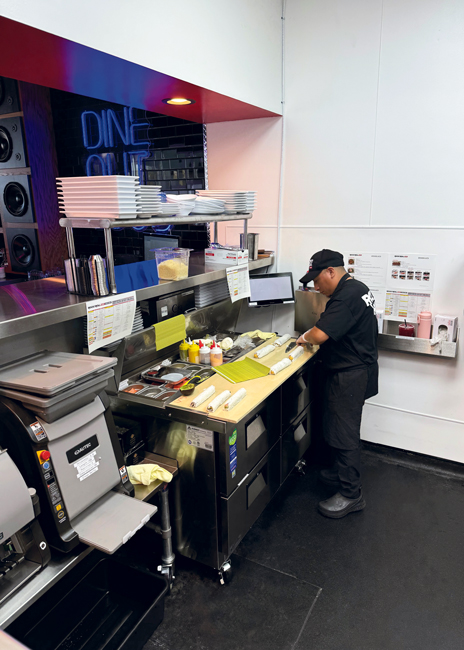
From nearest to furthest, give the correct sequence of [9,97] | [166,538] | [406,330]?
1. [166,538]
2. [406,330]
3. [9,97]

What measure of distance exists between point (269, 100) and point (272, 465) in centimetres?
236

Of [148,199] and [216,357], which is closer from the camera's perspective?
[148,199]

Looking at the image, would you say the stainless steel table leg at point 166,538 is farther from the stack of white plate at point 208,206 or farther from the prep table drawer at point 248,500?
the stack of white plate at point 208,206

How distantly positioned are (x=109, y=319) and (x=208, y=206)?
1.04 meters

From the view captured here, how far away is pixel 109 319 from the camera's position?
1889 millimetres

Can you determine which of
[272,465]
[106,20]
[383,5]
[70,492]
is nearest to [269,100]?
[383,5]

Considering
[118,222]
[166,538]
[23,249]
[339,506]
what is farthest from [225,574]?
[23,249]

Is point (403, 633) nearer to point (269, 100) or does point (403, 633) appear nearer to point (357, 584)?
point (357, 584)

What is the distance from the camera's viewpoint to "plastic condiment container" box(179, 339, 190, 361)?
105 inches

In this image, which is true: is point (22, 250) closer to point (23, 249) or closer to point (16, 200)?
point (23, 249)

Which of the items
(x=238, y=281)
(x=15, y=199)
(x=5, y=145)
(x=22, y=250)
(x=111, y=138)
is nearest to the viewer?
(x=238, y=281)

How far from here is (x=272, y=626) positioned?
77.0 inches

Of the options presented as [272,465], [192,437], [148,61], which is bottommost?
[272,465]

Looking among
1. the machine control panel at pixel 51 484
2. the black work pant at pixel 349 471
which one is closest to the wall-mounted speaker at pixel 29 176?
the black work pant at pixel 349 471
